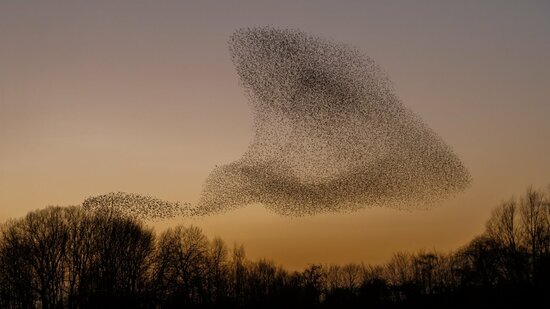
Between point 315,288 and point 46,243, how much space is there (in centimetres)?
8304

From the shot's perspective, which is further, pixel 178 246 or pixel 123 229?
pixel 178 246

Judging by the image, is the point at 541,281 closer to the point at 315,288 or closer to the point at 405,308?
the point at 405,308

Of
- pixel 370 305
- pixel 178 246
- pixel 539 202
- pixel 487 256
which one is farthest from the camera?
pixel 370 305

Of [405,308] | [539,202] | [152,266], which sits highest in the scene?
[539,202]

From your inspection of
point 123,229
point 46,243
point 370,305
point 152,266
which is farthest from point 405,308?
point 46,243

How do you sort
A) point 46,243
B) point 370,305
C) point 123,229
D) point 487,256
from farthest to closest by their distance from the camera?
point 370,305 < point 487,256 < point 123,229 < point 46,243

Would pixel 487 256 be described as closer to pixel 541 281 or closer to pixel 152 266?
pixel 541 281

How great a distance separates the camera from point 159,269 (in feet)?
265

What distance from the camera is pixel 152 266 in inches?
3297

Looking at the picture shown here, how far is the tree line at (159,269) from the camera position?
6856 centimetres

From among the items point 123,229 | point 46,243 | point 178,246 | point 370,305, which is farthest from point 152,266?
point 370,305

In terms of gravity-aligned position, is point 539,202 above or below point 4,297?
above

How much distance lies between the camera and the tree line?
68562 mm

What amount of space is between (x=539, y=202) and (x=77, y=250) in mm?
66859
